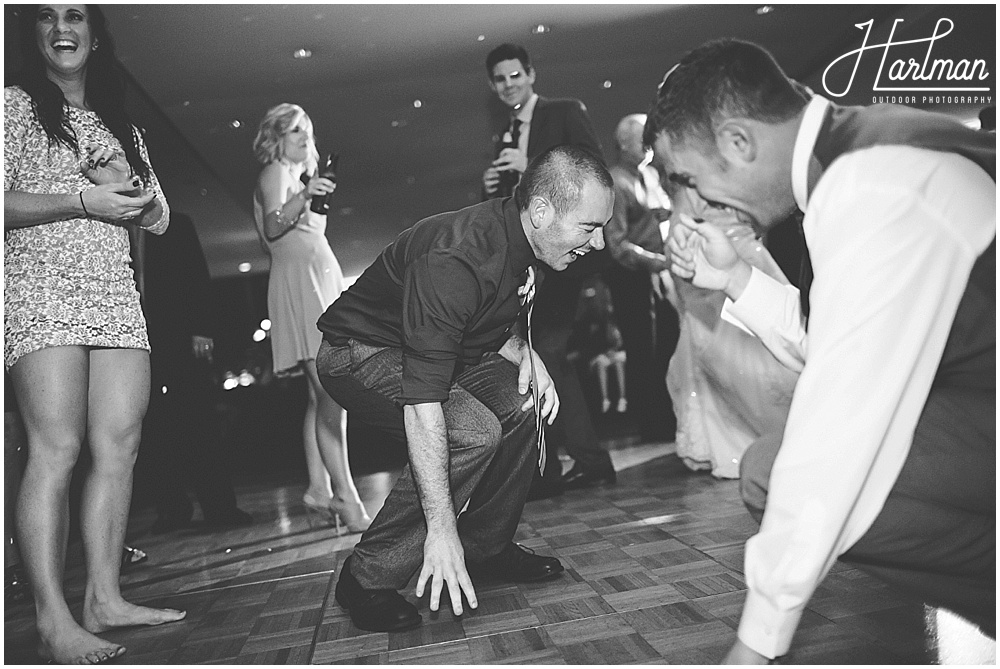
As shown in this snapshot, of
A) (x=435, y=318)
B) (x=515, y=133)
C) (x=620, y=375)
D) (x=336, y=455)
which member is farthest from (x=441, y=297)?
(x=620, y=375)

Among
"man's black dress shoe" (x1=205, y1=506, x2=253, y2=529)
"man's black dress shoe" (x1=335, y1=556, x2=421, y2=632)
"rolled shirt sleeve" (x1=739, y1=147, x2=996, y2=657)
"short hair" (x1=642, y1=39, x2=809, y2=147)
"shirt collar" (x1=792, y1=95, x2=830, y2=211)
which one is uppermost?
"short hair" (x1=642, y1=39, x2=809, y2=147)

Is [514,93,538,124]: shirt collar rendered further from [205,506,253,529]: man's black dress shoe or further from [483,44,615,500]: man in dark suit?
[205,506,253,529]: man's black dress shoe

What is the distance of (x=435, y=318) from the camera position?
4.58 feet

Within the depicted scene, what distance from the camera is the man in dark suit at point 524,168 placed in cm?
264

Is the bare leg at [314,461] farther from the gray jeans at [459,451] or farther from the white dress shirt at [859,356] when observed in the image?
the white dress shirt at [859,356]

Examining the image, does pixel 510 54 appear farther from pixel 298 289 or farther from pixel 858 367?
pixel 858 367

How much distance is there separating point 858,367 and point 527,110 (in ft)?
7.05

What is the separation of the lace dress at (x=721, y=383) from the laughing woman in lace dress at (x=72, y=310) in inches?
64.7

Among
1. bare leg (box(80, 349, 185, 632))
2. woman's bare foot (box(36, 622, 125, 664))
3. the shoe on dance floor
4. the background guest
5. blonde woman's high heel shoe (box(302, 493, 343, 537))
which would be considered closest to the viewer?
woman's bare foot (box(36, 622, 125, 664))

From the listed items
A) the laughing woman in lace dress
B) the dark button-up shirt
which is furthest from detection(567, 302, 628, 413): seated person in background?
the laughing woman in lace dress

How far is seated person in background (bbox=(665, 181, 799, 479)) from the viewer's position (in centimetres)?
251

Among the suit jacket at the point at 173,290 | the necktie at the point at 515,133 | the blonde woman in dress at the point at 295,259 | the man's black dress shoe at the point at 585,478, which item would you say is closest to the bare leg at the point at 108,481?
the blonde woman in dress at the point at 295,259

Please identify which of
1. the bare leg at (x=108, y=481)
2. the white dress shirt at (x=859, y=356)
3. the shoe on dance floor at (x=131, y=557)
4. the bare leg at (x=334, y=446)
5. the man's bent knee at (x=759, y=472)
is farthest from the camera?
the bare leg at (x=334, y=446)

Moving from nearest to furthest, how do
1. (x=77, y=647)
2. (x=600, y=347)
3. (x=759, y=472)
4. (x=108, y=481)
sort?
(x=759, y=472), (x=77, y=647), (x=108, y=481), (x=600, y=347)
